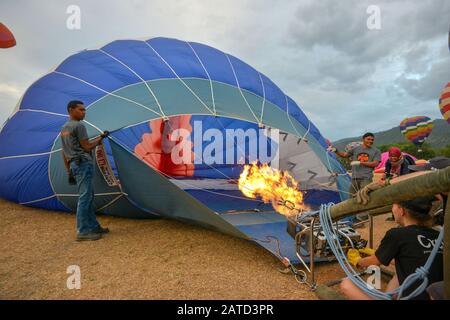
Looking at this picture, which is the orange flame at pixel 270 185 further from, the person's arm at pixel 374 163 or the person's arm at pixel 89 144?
the person's arm at pixel 89 144

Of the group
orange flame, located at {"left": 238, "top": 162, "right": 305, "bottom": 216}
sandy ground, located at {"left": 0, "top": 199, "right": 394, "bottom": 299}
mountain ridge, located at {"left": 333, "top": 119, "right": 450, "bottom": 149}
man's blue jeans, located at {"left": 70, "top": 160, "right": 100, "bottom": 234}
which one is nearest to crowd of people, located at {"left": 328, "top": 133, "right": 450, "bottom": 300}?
sandy ground, located at {"left": 0, "top": 199, "right": 394, "bottom": 299}

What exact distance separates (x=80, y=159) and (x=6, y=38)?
4.43 meters

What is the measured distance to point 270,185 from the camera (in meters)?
5.70

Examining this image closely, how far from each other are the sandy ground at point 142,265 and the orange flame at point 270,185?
1361 mm

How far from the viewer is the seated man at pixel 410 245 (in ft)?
6.22

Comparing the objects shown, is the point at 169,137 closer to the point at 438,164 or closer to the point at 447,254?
the point at 438,164

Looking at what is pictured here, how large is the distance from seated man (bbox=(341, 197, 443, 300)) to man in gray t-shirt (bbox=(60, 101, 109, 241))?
3302 millimetres

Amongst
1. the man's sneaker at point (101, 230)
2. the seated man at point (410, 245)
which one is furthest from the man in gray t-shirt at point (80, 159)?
the seated man at point (410, 245)

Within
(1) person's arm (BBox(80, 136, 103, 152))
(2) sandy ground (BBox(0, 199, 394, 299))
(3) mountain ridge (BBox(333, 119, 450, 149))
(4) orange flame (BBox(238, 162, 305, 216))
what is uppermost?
(3) mountain ridge (BBox(333, 119, 450, 149))

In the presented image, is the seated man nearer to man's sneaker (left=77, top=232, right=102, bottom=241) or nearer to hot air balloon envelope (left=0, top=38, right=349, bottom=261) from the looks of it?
hot air balloon envelope (left=0, top=38, right=349, bottom=261)

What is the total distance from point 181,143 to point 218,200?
154 cm

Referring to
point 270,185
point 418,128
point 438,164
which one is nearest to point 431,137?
point 418,128

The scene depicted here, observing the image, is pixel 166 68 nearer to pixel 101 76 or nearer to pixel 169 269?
pixel 101 76

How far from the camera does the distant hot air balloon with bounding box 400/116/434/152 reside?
76.5ft
